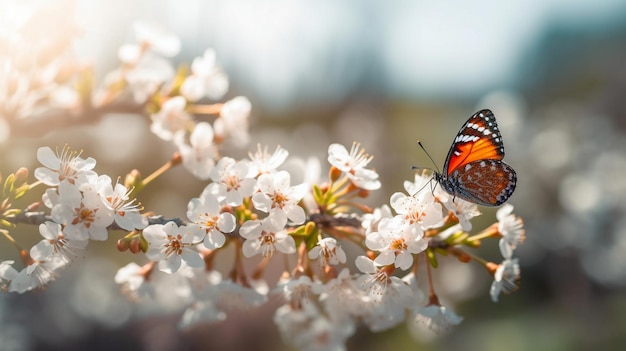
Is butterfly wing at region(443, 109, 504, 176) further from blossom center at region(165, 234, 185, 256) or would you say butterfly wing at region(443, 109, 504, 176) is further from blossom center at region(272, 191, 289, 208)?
blossom center at region(165, 234, 185, 256)

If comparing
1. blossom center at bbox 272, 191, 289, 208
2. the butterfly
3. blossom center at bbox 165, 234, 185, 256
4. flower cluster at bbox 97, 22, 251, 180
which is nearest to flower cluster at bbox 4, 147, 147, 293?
blossom center at bbox 165, 234, 185, 256

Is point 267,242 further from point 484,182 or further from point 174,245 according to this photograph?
point 484,182

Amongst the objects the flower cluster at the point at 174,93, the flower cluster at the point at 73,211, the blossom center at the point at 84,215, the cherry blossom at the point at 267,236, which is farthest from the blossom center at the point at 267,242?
the flower cluster at the point at 174,93

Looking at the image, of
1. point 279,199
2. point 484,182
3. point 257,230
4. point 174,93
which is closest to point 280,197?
point 279,199

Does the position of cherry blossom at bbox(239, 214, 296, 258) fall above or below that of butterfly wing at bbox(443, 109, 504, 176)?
below

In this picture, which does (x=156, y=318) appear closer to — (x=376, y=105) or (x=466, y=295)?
(x=466, y=295)

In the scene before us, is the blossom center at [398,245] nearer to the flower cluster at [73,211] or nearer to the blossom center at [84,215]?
the flower cluster at [73,211]

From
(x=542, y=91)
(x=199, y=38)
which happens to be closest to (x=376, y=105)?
(x=199, y=38)
